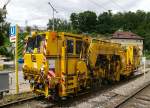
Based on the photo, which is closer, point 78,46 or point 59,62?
point 59,62

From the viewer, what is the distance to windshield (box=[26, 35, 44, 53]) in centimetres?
1337

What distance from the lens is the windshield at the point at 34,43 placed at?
13.4 meters

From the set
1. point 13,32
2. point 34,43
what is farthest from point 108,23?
point 34,43

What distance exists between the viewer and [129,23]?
542 ft

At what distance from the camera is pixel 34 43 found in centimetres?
1377

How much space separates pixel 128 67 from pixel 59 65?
1303 centimetres

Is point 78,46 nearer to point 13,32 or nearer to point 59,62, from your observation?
point 59,62

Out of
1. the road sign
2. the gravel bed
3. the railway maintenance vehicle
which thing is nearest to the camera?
the railway maintenance vehicle

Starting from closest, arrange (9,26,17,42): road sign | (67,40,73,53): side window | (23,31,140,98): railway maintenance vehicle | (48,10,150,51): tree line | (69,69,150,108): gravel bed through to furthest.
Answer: (23,31,140,98): railway maintenance vehicle
(69,69,150,108): gravel bed
(67,40,73,53): side window
(9,26,17,42): road sign
(48,10,150,51): tree line

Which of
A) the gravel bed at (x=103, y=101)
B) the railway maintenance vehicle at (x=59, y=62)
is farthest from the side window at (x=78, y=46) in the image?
the gravel bed at (x=103, y=101)

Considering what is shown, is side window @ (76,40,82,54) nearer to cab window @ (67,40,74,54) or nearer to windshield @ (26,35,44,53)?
cab window @ (67,40,74,54)

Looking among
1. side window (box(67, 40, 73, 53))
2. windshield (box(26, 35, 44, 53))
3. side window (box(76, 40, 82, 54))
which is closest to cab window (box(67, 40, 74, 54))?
side window (box(67, 40, 73, 53))

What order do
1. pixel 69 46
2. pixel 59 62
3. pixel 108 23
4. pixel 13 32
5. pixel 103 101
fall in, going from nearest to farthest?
pixel 59 62 → pixel 69 46 → pixel 103 101 → pixel 13 32 → pixel 108 23

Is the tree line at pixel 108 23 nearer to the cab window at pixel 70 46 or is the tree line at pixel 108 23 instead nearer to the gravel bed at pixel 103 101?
the gravel bed at pixel 103 101
